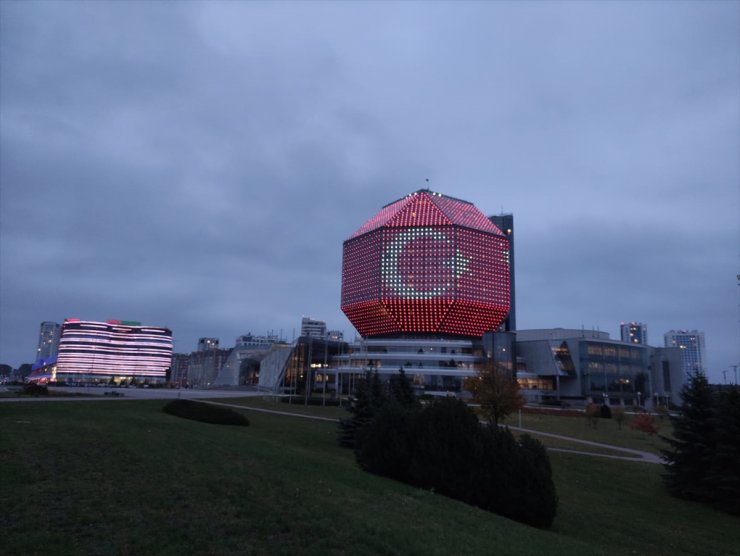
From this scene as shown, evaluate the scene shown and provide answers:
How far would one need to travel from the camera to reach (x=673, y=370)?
5748 inches

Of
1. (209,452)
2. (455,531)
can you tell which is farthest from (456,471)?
(209,452)

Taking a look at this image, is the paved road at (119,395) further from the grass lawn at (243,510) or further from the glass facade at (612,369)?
the glass facade at (612,369)

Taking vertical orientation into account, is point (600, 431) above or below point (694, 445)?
below

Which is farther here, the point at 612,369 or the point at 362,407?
the point at 612,369

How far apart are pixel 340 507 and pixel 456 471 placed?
5998mm

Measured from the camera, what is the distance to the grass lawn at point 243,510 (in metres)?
9.63

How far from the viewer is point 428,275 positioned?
156250mm

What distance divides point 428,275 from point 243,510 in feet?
480

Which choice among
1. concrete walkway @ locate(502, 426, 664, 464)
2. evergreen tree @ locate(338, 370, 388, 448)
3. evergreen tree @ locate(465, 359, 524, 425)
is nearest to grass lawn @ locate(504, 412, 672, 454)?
concrete walkway @ locate(502, 426, 664, 464)

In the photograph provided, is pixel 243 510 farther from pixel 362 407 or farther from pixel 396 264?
pixel 396 264

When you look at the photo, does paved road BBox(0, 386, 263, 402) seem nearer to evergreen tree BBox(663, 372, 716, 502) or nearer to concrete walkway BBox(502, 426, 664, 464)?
concrete walkway BBox(502, 426, 664, 464)

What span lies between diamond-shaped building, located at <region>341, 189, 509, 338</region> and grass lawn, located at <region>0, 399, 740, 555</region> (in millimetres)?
130337

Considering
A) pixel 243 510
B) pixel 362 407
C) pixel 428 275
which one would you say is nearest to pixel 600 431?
pixel 362 407

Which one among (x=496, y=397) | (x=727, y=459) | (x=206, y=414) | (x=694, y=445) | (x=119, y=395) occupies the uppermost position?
(x=496, y=397)
